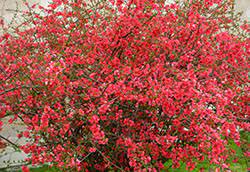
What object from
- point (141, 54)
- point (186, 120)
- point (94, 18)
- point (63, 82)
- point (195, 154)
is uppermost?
point (94, 18)

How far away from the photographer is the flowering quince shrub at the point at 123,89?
3682mm

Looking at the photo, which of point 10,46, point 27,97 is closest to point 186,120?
point 27,97

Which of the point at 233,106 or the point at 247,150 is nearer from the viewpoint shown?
the point at 233,106

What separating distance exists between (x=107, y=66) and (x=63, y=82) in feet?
2.08

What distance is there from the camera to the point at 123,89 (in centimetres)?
373

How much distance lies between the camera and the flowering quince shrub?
3.68 metres

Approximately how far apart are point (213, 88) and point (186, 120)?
538 millimetres

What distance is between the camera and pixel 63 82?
3.69m

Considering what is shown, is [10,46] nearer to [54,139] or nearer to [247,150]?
[54,139]

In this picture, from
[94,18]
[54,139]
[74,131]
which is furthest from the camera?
[94,18]

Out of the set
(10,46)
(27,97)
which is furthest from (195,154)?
(10,46)

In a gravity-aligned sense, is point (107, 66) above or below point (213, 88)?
above

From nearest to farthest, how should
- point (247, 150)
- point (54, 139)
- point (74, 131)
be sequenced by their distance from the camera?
point (54, 139) < point (74, 131) < point (247, 150)

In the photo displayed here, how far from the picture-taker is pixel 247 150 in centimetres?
557
